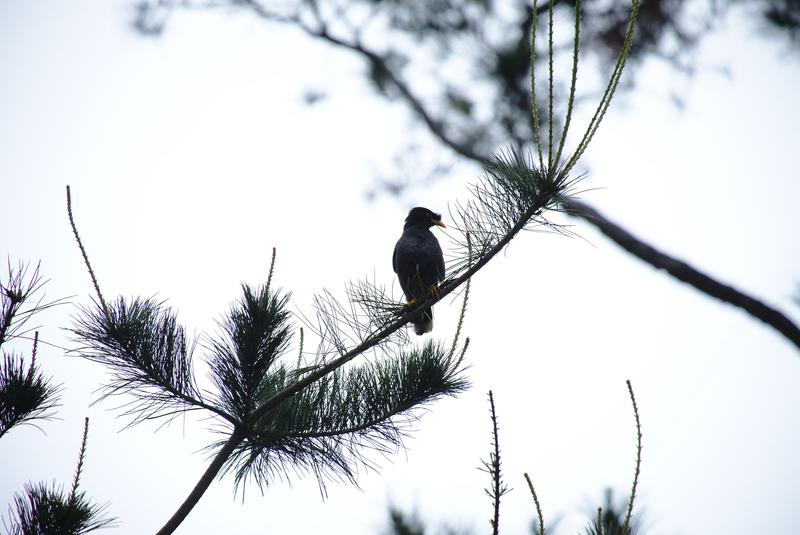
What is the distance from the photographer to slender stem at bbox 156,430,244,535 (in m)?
1.48

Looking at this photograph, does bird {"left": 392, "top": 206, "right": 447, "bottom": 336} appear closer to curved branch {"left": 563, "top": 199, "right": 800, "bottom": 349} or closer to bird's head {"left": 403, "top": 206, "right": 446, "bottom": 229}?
bird's head {"left": 403, "top": 206, "right": 446, "bottom": 229}

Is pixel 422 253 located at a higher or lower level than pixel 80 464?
higher

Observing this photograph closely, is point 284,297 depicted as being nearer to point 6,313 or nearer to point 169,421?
point 169,421

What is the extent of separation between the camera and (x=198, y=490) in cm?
156

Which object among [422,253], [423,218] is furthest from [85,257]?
[423,218]

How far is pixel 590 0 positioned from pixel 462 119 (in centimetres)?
133

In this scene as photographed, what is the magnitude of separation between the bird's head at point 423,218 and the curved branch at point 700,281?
29.0 inches

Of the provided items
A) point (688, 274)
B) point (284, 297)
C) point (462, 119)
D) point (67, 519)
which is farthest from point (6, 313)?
point (462, 119)

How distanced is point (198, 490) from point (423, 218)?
2.28m

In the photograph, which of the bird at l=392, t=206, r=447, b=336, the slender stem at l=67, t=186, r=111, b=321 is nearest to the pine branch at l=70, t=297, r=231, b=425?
the slender stem at l=67, t=186, r=111, b=321

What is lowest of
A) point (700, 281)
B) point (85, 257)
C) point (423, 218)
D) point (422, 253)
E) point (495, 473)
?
point (495, 473)

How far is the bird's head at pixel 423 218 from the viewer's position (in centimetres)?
357

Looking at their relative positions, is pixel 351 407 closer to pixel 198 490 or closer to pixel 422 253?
pixel 198 490

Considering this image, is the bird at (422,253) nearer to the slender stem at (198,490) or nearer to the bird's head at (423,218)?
the bird's head at (423,218)
